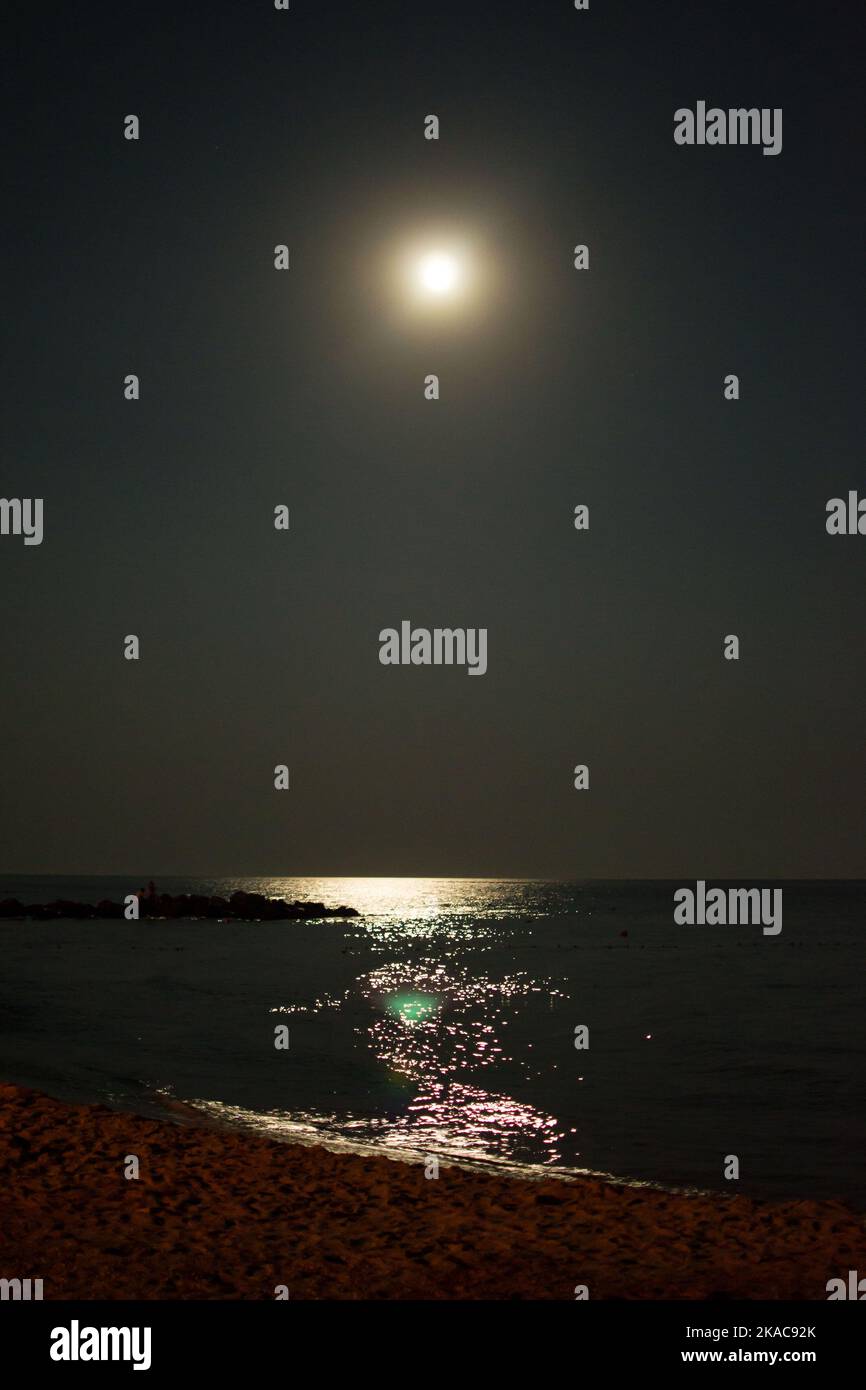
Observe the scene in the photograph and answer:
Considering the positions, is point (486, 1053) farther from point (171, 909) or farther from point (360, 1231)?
point (171, 909)

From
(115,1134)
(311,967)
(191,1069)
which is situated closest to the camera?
(115,1134)

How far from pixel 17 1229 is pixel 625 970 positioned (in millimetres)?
58640

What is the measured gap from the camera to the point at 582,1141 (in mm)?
19203

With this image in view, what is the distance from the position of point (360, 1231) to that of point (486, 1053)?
2054cm

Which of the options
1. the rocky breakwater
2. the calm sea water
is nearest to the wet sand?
the calm sea water

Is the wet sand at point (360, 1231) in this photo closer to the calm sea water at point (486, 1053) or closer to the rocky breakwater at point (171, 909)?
the calm sea water at point (486, 1053)

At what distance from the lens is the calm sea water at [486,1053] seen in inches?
759

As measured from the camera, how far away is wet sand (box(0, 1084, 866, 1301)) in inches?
378

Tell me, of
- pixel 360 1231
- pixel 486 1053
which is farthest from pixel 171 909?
pixel 360 1231

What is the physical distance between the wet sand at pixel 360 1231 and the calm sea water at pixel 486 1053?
385 cm

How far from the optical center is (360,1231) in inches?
444
